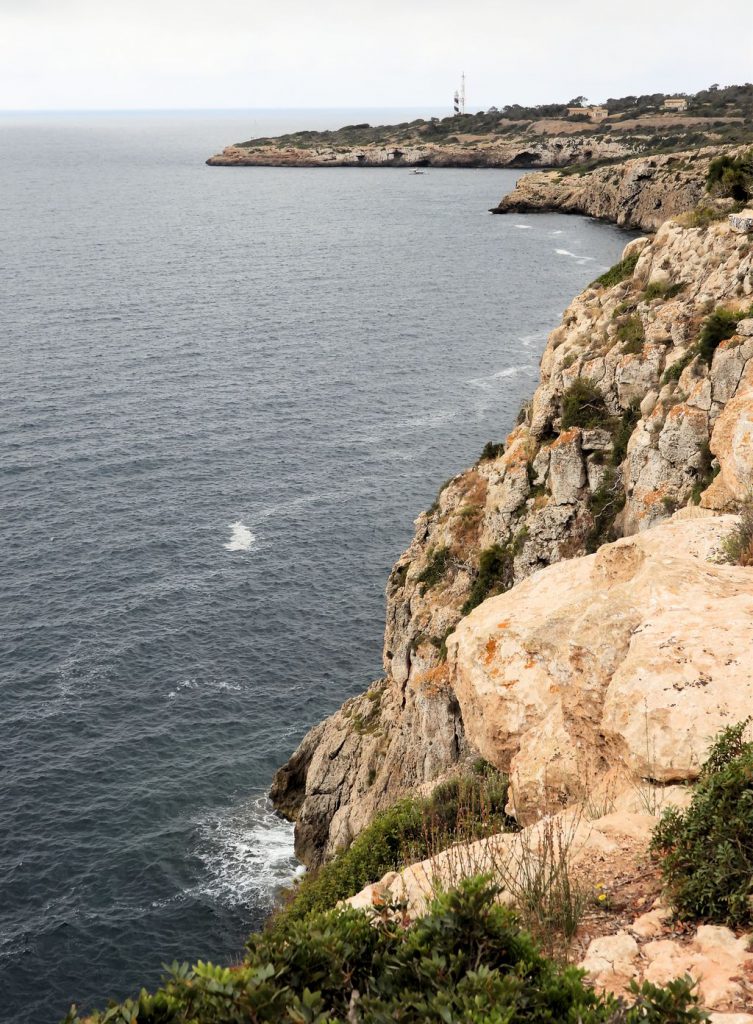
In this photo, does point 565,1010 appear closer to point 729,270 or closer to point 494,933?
point 494,933

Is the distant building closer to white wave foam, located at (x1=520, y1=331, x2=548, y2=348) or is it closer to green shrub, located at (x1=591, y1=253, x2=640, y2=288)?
green shrub, located at (x1=591, y1=253, x2=640, y2=288)

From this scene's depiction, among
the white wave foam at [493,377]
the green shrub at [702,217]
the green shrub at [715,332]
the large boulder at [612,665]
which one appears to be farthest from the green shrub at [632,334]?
the white wave foam at [493,377]

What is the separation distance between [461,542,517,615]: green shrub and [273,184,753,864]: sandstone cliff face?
0.08 metres

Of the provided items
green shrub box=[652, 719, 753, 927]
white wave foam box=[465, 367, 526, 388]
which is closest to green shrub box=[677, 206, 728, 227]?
green shrub box=[652, 719, 753, 927]

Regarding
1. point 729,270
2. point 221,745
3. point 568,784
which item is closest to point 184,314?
point 221,745

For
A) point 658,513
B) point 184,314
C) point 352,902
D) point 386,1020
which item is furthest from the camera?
point 184,314

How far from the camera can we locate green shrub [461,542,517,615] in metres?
51.5

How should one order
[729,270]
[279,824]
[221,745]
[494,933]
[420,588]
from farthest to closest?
[221,745] → [279,824] → [420,588] → [729,270] → [494,933]

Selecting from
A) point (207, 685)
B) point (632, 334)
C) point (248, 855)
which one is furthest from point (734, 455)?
point (207, 685)

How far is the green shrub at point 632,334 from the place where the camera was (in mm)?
52531

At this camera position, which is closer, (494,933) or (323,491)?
(494,933)

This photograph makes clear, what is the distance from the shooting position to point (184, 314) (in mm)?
155000

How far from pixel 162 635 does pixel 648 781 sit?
61.7m

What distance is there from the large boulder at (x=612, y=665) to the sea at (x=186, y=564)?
115 feet
